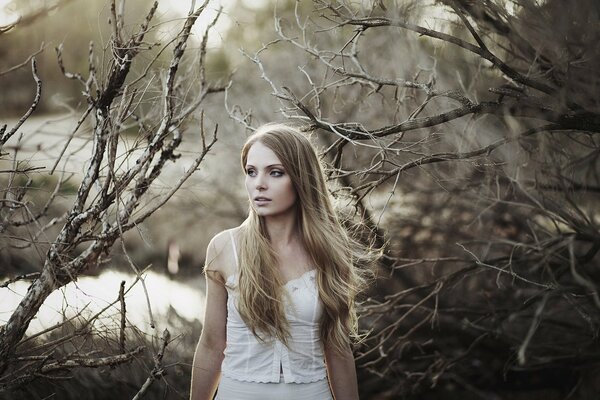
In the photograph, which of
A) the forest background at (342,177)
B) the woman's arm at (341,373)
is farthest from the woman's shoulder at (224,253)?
the woman's arm at (341,373)

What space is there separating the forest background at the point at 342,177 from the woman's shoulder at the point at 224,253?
0.23 m

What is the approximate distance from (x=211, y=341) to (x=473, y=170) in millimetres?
2657

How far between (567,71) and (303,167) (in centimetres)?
109

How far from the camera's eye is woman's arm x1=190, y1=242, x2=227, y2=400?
87.9 inches

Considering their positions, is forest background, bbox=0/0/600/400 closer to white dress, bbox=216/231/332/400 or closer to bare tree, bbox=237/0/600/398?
bare tree, bbox=237/0/600/398

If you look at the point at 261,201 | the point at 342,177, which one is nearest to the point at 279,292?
the point at 261,201

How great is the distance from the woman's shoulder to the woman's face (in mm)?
126

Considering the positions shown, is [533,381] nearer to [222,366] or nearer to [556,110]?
[556,110]

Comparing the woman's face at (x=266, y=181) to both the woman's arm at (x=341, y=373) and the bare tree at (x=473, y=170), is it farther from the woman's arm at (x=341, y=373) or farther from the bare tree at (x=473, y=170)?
the woman's arm at (x=341, y=373)

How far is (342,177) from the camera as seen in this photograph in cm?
356

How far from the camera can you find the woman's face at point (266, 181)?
225cm

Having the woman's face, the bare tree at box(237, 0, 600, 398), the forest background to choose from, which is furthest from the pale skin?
the bare tree at box(237, 0, 600, 398)

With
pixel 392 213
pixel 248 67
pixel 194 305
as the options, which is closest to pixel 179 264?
pixel 194 305

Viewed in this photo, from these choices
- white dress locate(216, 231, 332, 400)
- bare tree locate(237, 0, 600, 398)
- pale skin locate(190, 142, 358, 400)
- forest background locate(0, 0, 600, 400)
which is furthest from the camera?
bare tree locate(237, 0, 600, 398)
